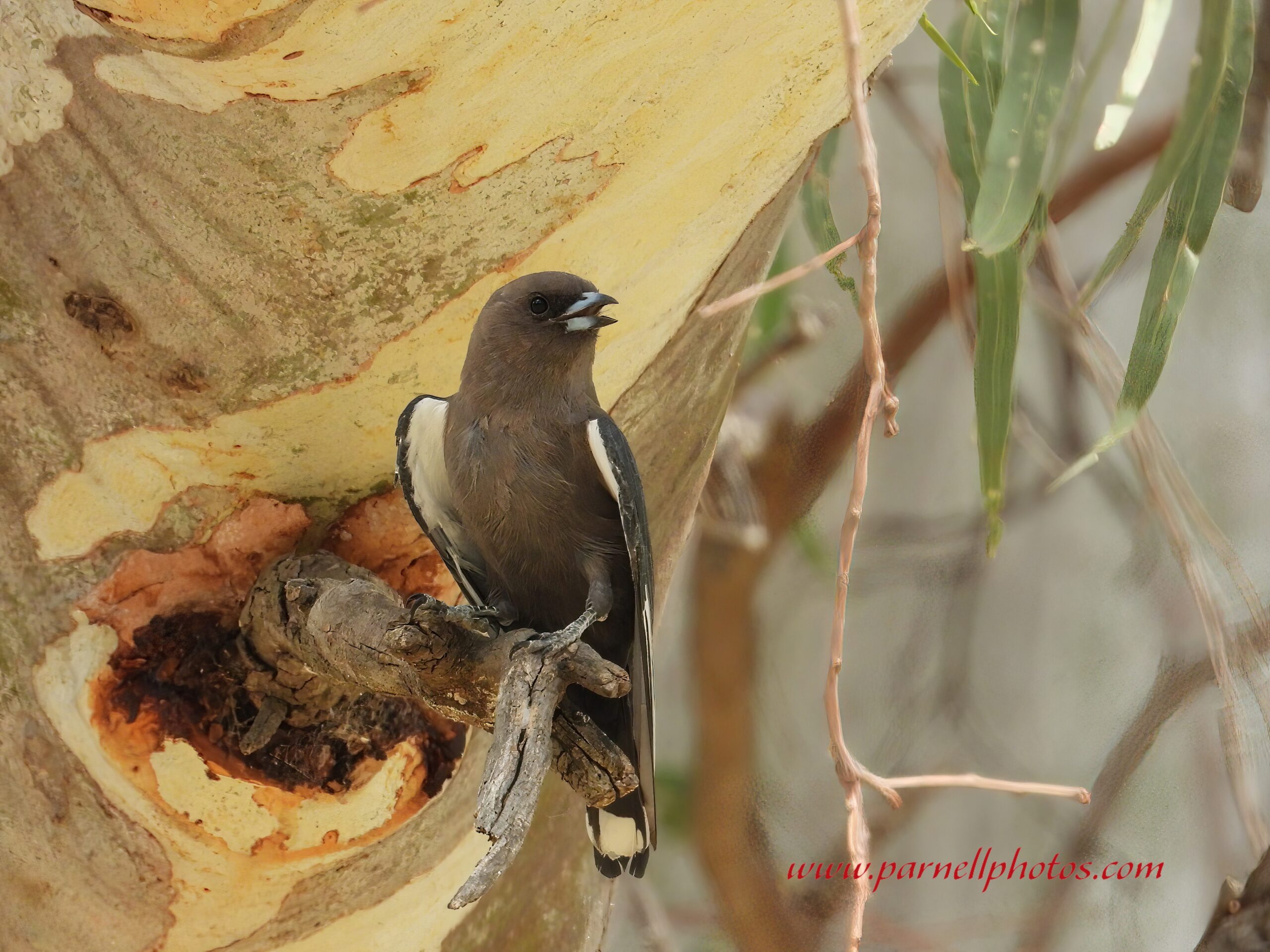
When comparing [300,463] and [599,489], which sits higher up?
[300,463]

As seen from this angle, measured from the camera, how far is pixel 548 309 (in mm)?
1373

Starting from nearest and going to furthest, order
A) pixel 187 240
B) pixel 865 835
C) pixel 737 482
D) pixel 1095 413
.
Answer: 1. pixel 865 835
2. pixel 187 240
3. pixel 1095 413
4. pixel 737 482

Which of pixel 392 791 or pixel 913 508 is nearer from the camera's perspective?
pixel 392 791

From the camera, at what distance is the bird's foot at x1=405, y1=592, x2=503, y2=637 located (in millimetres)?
1099

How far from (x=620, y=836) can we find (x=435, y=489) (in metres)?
0.49

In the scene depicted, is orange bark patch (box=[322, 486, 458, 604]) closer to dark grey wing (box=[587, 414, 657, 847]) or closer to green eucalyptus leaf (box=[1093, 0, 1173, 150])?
dark grey wing (box=[587, 414, 657, 847])

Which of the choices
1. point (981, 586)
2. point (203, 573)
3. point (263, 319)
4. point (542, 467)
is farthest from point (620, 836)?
point (981, 586)

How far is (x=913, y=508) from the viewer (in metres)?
2.67

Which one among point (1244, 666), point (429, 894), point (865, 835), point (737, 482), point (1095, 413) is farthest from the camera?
point (737, 482)

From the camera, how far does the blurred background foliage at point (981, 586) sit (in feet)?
7.25

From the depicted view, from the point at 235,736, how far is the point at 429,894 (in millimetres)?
342

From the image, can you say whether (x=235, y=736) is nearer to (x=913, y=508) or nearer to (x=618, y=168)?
(x=618, y=168)

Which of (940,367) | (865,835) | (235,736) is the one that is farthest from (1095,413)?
(235,736)

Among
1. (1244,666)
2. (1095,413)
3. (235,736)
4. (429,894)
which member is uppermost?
(235,736)
